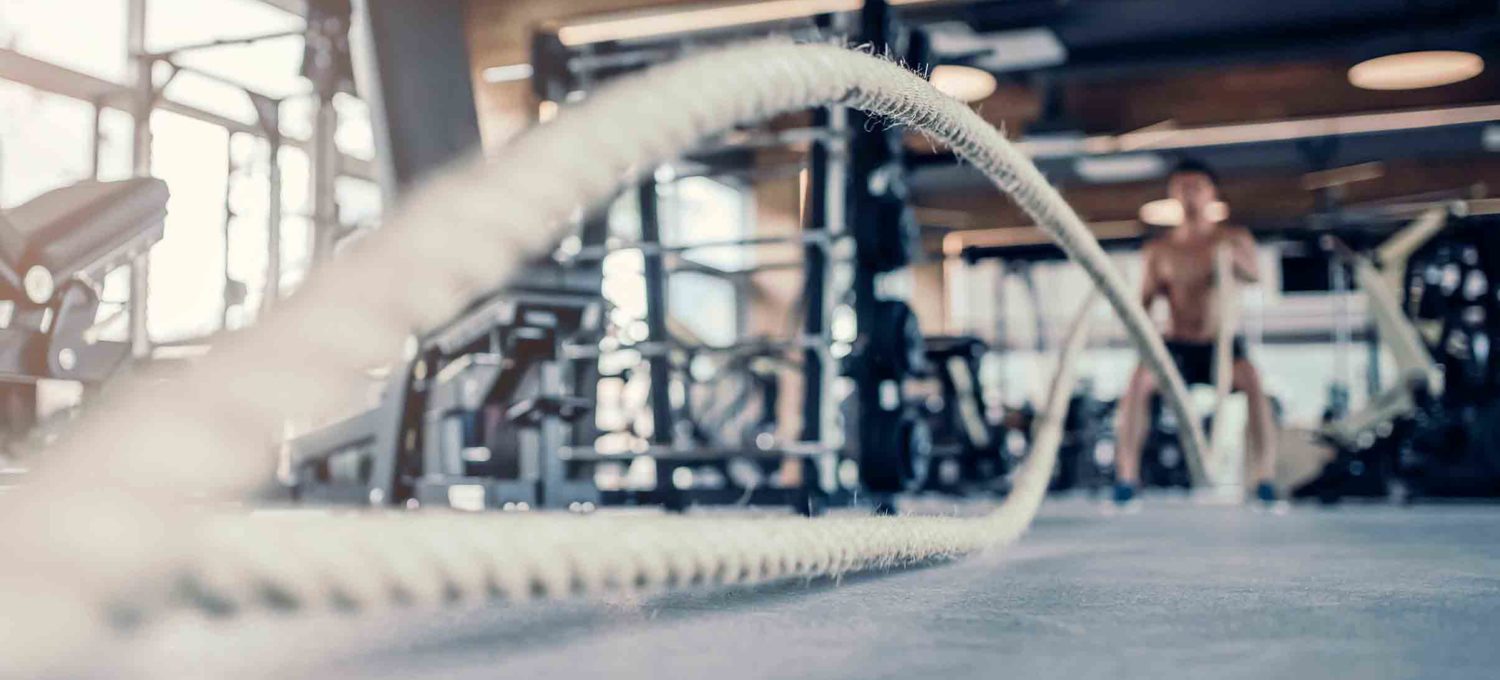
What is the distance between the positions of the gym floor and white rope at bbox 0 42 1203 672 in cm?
12

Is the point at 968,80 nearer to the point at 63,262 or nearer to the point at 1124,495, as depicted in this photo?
the point at 1124,495

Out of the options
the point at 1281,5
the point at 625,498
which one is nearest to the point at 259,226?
the point at 625,498

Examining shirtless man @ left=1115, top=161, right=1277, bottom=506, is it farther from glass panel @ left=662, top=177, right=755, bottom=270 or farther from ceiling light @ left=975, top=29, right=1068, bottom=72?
glass panel @ left=662, top=177, right=755, bottom=270

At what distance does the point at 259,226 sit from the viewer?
20.3 ft

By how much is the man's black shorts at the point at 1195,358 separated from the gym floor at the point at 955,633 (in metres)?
3.37

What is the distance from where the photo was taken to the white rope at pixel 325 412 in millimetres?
334

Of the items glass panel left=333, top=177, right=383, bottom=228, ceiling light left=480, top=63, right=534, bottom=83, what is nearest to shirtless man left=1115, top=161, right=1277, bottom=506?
ceiling light left=480, top=63, right=534, bottom=83

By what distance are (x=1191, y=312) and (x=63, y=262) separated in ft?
11.4

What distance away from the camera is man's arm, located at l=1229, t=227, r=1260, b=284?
4184 millimetres

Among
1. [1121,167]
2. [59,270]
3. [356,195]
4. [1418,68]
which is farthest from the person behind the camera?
[1121,167]

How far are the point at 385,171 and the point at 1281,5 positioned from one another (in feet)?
15.7

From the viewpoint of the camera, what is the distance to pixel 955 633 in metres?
0.67

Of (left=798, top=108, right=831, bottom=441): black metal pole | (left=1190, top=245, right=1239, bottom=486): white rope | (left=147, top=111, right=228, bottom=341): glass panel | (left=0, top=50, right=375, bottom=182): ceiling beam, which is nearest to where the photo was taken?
(left=1190, top=245, right=1239, bottom=486): white rope

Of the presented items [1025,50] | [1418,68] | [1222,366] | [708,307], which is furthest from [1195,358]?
[708,307]
